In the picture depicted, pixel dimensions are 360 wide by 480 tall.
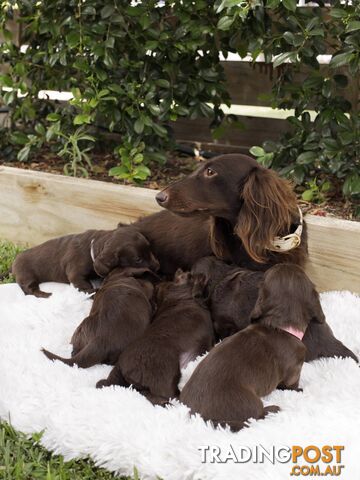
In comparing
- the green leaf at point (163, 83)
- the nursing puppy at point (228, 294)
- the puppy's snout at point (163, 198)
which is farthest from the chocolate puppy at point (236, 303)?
the green leaf at point (163, 83)

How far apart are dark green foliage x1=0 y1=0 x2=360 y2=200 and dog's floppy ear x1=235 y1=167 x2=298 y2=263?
2.66ft

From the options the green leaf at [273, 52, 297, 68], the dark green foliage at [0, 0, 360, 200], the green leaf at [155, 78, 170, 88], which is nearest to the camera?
the green leaf at [273, 52, 297, 68]

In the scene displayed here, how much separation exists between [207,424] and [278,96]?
98.2 inches

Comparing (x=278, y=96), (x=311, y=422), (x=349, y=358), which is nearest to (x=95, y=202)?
(x=278, y=96)

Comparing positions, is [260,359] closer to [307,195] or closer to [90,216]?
[307,195]

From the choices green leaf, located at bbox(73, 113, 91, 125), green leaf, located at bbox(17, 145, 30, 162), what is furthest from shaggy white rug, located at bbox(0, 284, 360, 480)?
green leaf, located at bbox(17, 145, 30, 162)

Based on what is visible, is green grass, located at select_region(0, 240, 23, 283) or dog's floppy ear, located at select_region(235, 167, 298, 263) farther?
green grass, located at select_region(0, 240, 23, 283)

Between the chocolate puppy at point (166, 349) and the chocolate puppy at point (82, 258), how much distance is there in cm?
46

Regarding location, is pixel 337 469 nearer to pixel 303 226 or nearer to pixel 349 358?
pixel 349 358

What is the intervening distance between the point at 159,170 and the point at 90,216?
0.78 m

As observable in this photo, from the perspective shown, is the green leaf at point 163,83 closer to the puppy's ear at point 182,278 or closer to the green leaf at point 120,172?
the green leaf at point 120,172

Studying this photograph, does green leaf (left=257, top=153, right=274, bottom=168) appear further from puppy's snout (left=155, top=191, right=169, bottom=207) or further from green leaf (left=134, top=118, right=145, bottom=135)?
puppy's snout (left=155, top=191, right=169, bottom=207)

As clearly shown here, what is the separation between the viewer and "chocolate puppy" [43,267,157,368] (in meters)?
2.77

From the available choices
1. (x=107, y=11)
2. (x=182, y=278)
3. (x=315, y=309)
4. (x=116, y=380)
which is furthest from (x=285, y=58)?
(x=116, y=380)
